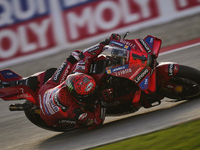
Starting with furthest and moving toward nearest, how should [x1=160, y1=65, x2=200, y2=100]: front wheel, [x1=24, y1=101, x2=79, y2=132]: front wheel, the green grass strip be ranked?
1. [x1=24, y1=101, x2=79, y2=132]: front wheel
2. [x1=160, y1=65, x2=200, y2=100]: front wheel
3. the green grass strip

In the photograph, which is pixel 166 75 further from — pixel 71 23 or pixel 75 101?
pixel 71 23

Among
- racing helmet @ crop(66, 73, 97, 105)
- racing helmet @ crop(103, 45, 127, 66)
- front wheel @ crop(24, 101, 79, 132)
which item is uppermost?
racing helmet @ crop(103, 45, 127, 66)

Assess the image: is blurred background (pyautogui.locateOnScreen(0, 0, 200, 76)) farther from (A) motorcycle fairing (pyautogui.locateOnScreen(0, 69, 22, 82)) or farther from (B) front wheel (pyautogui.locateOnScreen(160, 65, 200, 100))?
(B) front wheel (pyautogui.locateOnScreen(160, 65, 200, 100))

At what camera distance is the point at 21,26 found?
9.34m

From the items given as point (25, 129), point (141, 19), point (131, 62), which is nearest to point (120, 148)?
Answer: point (131, 62)

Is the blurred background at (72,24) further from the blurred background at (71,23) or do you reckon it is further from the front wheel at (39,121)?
the front wheel at (39,121)

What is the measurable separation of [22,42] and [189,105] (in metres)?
6.47

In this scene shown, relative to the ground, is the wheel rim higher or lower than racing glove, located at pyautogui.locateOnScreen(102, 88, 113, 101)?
lower

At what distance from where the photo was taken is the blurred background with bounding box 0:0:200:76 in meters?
9.08

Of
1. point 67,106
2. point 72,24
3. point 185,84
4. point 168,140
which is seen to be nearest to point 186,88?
point 185,84

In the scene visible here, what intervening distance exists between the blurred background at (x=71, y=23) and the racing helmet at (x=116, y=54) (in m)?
5.17

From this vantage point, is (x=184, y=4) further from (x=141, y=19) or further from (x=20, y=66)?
(x=20, y=66)

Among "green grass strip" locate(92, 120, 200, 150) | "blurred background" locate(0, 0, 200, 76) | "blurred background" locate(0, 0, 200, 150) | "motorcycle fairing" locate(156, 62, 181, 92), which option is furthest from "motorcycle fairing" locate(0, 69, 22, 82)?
"blurred background" locate(0, 0, 200, 76)

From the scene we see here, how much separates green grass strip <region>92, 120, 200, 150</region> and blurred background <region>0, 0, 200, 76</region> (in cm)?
574
